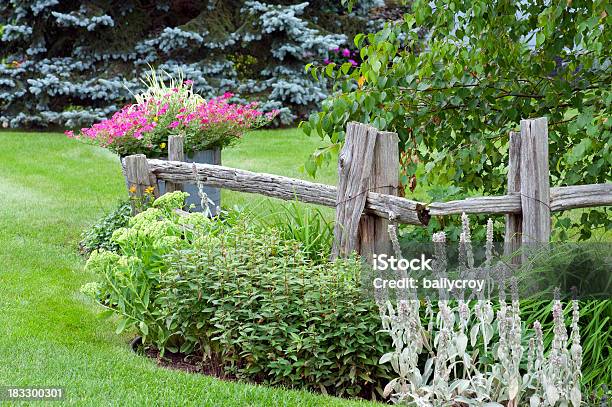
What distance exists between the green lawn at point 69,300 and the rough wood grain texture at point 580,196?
1651 millimetres

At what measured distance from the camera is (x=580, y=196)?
16.6 ft

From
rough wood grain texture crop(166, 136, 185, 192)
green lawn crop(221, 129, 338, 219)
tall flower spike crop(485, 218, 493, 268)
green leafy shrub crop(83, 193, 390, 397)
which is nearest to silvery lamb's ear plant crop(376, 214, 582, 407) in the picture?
tall flower spike crop(485, 218, 493, 268)

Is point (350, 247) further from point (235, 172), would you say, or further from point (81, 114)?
point (81, 114)

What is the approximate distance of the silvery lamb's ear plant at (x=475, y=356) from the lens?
4.22m

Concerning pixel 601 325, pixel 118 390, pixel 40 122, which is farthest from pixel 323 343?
pixel 40 122

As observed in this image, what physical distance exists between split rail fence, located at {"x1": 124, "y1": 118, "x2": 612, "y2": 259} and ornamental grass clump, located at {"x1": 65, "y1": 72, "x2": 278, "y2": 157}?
215cm

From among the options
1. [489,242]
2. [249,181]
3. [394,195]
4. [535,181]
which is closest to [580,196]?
[535,181]

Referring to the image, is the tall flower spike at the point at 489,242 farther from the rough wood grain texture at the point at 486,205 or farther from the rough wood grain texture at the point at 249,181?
the rough wood grain texture at the point at 249,181

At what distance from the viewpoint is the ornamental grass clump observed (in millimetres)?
8055

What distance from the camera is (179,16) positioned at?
15.4 meters

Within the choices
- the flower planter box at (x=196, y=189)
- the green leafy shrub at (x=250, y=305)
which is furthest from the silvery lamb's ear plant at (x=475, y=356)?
the flower planter box at (x=196, y=189)

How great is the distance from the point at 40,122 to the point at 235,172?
352 inches

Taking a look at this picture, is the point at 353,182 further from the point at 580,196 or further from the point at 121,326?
the point at 121,326

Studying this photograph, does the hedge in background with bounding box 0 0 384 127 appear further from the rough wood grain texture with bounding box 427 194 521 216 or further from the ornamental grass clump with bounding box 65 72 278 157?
the rough wood grain texture with bounding box 427 194 521 216
